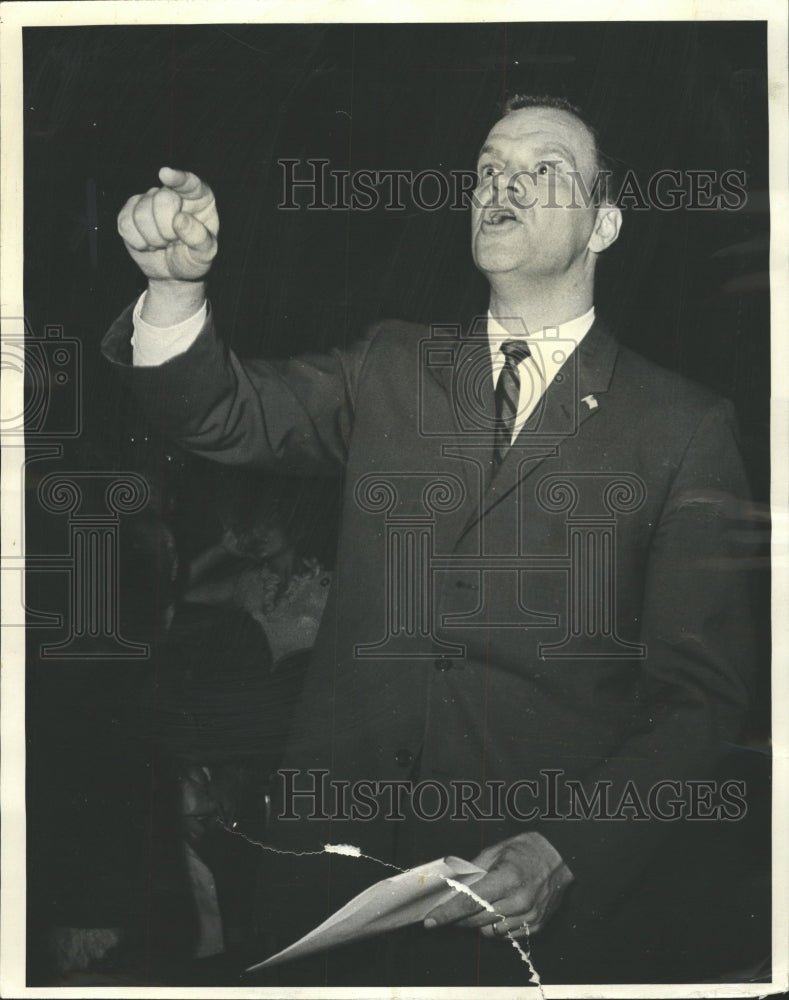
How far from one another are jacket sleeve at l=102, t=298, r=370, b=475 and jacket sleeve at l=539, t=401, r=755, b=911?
2.74ft

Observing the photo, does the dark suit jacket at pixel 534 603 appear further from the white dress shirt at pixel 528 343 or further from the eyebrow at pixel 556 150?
the eyebrow at pixel 556 150

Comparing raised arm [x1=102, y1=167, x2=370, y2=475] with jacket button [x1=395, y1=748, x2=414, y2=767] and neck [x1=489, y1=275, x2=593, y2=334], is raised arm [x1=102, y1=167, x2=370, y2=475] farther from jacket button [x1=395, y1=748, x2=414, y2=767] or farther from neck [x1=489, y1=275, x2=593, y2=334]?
jacket button [x1=395, y1=748, x2=414, y2=767]

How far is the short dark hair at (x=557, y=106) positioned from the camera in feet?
7.72

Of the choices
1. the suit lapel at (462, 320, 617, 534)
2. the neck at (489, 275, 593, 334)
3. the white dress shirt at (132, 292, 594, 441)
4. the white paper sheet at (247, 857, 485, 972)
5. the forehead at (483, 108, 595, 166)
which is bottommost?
the white paper sheet at (247, 857, 485, 972)

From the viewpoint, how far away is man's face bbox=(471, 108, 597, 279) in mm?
2344

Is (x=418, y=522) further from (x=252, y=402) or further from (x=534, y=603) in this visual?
(x=252, y=402)

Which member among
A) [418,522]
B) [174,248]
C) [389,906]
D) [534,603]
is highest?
[174,248]

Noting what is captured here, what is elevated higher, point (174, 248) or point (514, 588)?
point (174, 248)

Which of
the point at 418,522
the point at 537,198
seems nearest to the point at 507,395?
the point at 418,522

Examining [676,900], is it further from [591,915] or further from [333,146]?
[333,146]

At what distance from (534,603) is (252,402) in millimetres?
842

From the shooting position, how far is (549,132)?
7.70ft

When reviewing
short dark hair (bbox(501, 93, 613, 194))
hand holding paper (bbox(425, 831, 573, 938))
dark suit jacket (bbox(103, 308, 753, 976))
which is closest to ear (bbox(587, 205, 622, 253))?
short dark hair (bbox(501, 93, 613, 194))

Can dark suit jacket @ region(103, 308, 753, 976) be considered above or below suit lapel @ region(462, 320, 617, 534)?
below
